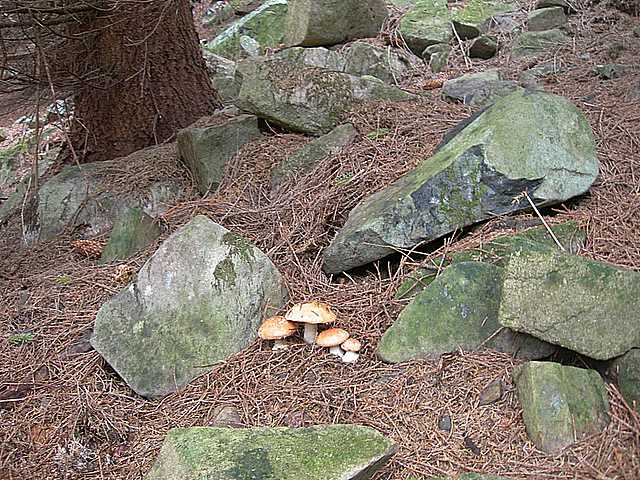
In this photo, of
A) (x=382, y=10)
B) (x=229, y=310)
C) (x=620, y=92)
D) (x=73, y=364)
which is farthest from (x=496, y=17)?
(x=73, y=364)

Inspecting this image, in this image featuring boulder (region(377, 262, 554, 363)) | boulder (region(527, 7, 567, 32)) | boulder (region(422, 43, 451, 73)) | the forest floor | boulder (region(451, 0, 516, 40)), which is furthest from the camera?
boulder (region(451, 0, 516, 40))

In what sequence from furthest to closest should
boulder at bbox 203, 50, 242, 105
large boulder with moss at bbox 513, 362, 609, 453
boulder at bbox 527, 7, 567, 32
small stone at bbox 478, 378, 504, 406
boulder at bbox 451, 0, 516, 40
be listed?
boulder at bbox 451, 0, 516, 40
boulder at bbox 527, 7, 567, 32
boulder at bbox 203, 50, 242, 105
small stone at bbox 478, 378, 504, 406
large boulder with moss at bbox 513, 362, 609, 453

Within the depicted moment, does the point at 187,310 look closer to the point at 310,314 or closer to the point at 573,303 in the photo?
the point at 310,314

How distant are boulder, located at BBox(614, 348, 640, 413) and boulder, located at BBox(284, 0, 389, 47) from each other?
4.69 metres

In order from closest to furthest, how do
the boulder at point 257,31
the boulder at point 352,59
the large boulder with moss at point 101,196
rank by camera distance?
the large boulder with moss at point 101,196, the boulder at point 352,59, the boulder at point 257,31

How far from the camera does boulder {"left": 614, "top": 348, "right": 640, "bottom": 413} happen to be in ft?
7.40

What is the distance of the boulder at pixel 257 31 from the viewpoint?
7.58m

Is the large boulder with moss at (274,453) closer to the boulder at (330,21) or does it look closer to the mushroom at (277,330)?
the mushroom at (277,330)

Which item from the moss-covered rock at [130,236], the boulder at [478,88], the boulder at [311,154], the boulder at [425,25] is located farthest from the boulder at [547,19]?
the moss-covered rock at [130,236]

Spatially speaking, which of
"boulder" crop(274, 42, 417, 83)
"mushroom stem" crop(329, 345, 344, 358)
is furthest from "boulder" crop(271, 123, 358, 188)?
"boulder" crop(274, 42, 417, 83)

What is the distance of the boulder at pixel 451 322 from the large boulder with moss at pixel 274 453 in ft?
1.69

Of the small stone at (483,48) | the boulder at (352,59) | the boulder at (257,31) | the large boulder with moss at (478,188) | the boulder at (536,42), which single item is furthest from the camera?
the boulder at (257,31)

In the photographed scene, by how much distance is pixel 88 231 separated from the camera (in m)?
4.62

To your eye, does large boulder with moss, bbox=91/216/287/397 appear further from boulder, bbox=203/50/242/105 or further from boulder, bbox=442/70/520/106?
boulder, bbox=442/70/520/106
